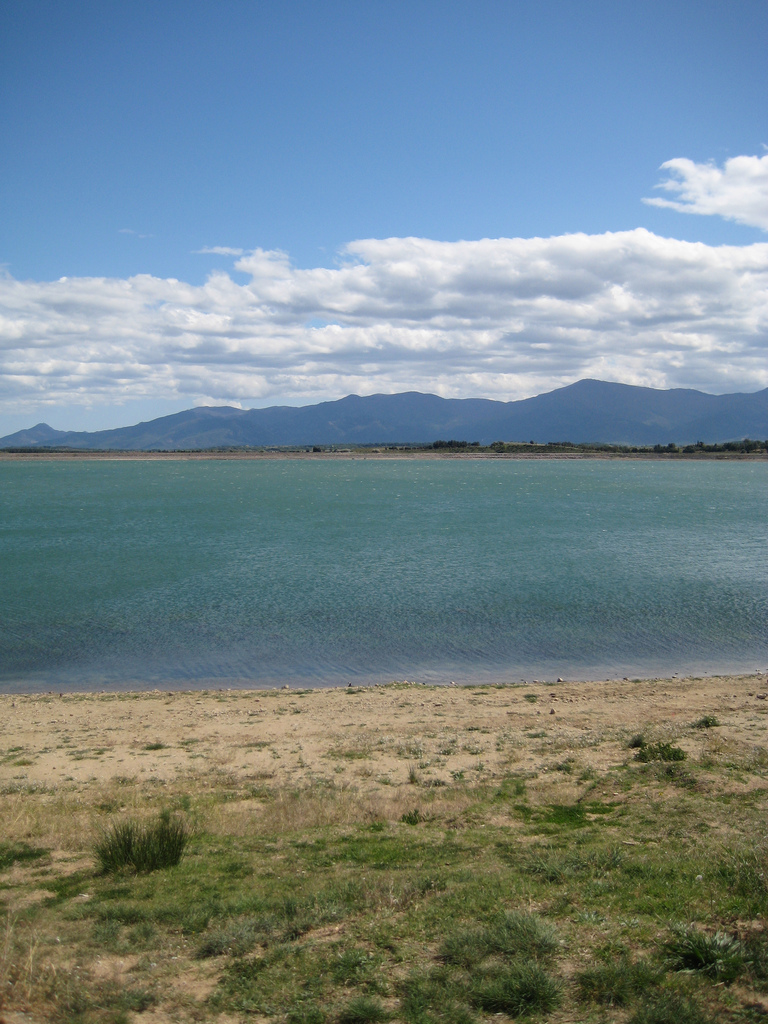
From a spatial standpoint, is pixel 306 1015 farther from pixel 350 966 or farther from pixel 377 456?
pixel 377 456

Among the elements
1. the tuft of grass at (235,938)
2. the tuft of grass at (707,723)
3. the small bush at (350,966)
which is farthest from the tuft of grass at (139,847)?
the tuft of grass at (707,723)

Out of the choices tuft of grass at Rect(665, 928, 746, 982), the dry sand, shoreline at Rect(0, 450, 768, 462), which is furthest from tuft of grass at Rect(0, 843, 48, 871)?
shoreline at Rect(0, 450, 768, 462)

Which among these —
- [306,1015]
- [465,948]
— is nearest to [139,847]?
[306,1015]

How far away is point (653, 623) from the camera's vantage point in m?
25.0

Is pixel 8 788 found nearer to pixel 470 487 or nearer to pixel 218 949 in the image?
pixel 218 949

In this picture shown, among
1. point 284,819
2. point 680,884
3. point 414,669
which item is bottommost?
point 414,669

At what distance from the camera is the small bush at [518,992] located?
4.58 meters

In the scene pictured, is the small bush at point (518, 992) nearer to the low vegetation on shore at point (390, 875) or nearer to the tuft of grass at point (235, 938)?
the low vegetation on shore at point (390, 875)

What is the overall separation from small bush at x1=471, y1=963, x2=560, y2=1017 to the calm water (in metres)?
14.7

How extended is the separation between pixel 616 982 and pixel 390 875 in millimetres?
2562

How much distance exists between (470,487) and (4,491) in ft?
197

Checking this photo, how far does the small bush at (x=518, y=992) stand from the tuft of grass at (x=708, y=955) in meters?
1.02

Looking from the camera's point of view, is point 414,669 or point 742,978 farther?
point 414,669

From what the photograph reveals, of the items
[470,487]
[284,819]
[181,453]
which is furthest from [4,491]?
[181,453]
